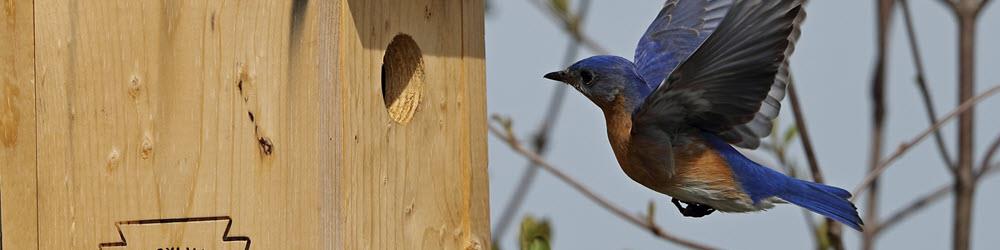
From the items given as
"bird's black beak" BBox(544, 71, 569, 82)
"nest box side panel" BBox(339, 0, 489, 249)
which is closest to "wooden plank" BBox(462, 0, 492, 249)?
"nest box side panel" BBox(339, 0, 489, 249)

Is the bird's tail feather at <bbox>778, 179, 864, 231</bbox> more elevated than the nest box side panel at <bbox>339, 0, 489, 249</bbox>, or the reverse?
the nest box side panel at <bbox>339, 0, 489, 249</bbox>

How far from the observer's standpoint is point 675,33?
533 centimetres

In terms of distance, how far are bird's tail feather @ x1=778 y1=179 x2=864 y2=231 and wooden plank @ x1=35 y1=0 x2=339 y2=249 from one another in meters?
1.25

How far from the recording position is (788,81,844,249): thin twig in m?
5.26

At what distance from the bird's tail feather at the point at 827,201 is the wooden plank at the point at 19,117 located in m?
1.83

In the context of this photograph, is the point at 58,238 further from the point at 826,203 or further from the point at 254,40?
the point at 826,203

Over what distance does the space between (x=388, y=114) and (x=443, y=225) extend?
335mm

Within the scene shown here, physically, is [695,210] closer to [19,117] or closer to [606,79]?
[606,79]

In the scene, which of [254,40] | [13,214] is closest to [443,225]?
[254,40]

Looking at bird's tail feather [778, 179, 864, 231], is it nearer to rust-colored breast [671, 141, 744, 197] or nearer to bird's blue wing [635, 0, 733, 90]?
rust-colored breast [671, 141, 744, 197]

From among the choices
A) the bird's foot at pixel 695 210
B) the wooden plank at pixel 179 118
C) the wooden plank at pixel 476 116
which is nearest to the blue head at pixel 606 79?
the wooden plank at pixel 476 116

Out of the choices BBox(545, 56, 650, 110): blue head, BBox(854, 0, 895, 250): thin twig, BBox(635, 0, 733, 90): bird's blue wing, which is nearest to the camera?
BBox(545, 56, 650, 110): blue head

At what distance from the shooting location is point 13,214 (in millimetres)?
4707

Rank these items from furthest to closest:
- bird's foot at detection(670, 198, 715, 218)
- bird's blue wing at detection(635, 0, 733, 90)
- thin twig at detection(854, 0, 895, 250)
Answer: thin twig at detection(854, 0, 895, 250), bird's blue wing at detection(635, 0, 733, 90), bird's foot at detection(670, 198, 715, 218)
